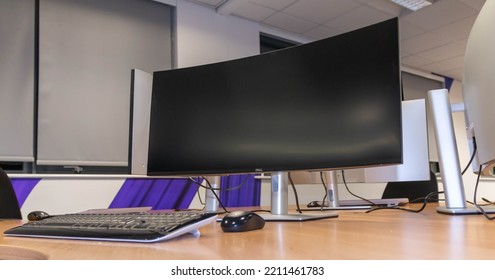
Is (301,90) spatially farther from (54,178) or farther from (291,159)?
(54,178)

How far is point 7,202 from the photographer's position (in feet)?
5.80

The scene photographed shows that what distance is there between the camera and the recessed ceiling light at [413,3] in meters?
3.81

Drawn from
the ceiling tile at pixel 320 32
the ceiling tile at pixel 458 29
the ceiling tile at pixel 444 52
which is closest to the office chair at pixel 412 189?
the ceiling tile at pixel 320 32

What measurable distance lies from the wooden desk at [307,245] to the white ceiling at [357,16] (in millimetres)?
3218

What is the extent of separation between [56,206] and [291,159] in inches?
92.0

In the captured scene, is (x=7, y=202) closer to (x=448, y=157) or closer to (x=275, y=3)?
(x=448, y=157)

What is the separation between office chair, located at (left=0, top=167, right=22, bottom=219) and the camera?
68.4 inches

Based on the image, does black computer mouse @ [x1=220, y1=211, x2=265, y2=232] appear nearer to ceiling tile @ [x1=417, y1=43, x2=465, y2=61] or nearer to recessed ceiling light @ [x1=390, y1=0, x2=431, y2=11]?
recessed ceiling light @ [x1=390, y1=0, x2=431, y2=11]

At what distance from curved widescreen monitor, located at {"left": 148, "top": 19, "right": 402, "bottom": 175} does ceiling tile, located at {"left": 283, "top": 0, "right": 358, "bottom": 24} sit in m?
2.79

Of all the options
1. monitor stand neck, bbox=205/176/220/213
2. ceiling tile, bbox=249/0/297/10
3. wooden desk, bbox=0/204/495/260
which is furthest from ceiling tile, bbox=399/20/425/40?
wooden desk, bbox=0/204/495/260

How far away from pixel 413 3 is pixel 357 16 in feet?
1.77

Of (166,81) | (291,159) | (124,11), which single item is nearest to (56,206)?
(124,11)

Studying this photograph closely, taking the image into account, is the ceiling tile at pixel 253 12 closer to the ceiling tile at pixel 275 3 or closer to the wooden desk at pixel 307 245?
the ceiling tile at pixel 275 3

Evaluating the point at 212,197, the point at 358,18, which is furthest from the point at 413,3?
the point at 212,197
